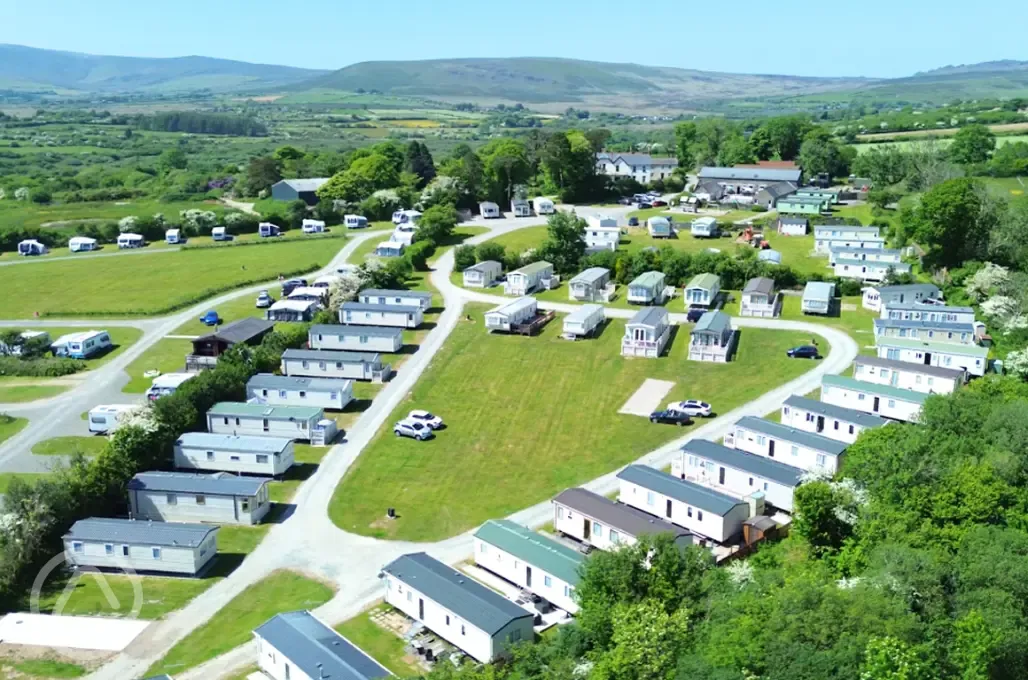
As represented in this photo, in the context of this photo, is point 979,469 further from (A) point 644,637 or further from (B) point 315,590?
(B) point 315,590

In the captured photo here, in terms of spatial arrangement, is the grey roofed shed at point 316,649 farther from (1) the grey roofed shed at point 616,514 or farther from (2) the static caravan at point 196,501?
(1) the grey roofed shed at point 616,514

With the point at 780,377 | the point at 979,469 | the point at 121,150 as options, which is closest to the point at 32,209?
the point at 121,150

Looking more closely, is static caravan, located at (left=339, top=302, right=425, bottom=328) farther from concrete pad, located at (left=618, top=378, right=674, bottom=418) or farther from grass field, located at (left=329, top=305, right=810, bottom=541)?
concrete pad, located at (left=618, top=378, right=674, bottom=418)

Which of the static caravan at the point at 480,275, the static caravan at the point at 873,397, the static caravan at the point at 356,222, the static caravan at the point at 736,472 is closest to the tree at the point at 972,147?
the static caravan at the point at 480,275

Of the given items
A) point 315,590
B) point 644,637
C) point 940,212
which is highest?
point 940,212

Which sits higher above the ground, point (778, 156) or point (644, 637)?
point (778, 156)

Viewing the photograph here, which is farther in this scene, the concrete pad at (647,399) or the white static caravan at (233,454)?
the concrete pad at (647,399)

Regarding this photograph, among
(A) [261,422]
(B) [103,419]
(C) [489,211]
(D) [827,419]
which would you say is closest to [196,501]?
(A) [261,422]
